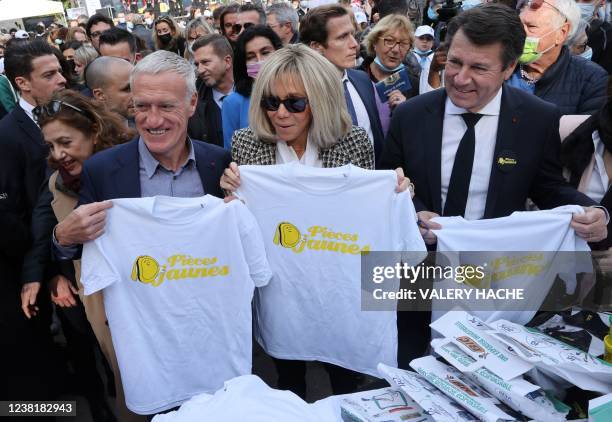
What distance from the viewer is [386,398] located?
1710 mm

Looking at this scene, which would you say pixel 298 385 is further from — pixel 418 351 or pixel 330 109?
pixel 330 109

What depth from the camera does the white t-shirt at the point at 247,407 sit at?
4.54ft

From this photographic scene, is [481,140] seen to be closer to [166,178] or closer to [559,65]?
[559,65]

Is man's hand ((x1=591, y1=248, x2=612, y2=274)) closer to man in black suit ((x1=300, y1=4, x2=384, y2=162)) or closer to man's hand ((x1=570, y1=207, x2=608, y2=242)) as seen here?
man's hand ((x1=570, y1=207, x2=608, y2=242))

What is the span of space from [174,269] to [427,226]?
1.20 meters

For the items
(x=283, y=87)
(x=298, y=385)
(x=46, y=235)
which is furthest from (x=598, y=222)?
(x=46, y=235)

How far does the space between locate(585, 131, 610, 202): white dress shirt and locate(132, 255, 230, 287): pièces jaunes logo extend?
189 centimetres

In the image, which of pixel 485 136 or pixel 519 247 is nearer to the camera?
pixel 519 247

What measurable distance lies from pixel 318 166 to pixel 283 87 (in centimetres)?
43

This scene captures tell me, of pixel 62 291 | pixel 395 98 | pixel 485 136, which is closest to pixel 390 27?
pixel 395 98

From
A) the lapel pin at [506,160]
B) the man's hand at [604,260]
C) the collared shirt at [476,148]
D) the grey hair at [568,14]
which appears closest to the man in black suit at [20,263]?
the collared shirt at [476,148]

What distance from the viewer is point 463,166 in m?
2.39

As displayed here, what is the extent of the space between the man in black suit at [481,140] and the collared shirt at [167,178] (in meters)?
1.10

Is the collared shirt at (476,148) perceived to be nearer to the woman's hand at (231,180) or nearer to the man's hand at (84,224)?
the woman's hand at (231,180)
